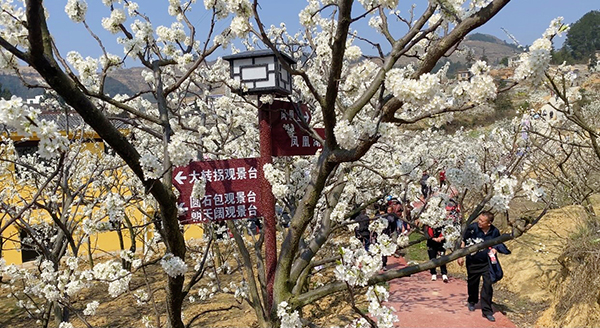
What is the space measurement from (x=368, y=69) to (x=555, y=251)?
5824 millimetres

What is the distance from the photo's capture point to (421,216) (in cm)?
429

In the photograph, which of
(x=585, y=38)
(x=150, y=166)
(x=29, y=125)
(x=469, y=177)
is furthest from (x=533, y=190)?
(x=585, y=38)

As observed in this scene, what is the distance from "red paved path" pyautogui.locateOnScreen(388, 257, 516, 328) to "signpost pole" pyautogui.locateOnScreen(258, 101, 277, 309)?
2.75m

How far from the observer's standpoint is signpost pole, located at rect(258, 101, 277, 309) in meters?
4.00

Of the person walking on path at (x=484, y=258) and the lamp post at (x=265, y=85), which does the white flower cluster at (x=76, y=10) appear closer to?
the lamp post at (x=265, y=85)

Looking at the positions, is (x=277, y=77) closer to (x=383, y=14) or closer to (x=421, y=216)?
(x=383, y=14)

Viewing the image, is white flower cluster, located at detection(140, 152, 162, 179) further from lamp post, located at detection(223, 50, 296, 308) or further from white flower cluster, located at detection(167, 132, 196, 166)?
lamp post, located at detection(223, 50, 296, 308)

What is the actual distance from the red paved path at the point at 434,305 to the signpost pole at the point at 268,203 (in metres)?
2.75

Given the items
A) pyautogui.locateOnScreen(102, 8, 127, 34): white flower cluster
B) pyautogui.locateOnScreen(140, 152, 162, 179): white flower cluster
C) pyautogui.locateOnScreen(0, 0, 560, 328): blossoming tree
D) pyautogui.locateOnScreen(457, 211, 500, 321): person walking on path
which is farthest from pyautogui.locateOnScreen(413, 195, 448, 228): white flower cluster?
pyautogui.locateOnScreen(102, 8, 127, 34): white flower cluster

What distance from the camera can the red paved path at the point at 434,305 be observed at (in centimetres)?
588

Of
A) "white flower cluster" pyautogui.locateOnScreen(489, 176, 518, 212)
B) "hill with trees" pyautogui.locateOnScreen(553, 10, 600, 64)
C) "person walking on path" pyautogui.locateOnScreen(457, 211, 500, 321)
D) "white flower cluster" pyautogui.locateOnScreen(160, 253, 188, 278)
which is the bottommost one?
"person walking on path" pyautogui.locateOnScreen(457, 211, 500, 321)

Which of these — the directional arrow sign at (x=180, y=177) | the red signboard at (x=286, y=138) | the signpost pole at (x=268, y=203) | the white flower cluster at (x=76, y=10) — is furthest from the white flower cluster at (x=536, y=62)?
the white flower cluster at (x=76, y=10)

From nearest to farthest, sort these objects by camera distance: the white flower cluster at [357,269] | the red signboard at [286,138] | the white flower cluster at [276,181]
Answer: the white flower cluster at [357,269], the white flower cluster at [276,181], the red signboard at [286,138]

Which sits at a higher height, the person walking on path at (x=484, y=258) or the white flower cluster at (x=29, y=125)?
the white flower cluster at (x=29, y=125)
